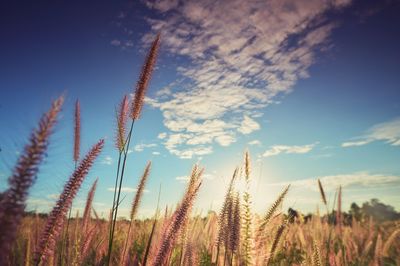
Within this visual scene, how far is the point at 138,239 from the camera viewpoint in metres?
7.25

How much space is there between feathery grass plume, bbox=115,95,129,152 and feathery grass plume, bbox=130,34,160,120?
0.08 metres

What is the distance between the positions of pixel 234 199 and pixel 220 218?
0.68ft

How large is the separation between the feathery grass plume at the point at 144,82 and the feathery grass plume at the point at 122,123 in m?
0.08

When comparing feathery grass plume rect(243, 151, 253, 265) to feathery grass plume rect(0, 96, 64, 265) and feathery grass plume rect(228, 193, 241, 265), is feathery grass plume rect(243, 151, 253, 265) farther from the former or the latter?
feathery grass plume rect(0, 96, 64, 265)

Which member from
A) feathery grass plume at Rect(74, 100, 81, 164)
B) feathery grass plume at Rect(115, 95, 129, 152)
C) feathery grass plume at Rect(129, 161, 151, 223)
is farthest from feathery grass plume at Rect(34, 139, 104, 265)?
feathery grass plume at Rect(74, 100, 81, 164)

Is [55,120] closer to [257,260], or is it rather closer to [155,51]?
[257,260]

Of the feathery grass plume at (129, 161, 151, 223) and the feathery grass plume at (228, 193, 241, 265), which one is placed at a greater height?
the feathery grass plume at (129, 161, 151, 223)

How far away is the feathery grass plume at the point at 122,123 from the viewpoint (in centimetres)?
298

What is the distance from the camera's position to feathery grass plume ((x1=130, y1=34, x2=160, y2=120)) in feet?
11.0

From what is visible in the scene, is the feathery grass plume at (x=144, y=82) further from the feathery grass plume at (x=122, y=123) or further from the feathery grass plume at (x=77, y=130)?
the feathery grass plume at (x=77, y=130)

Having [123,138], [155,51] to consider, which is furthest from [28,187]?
[155,51]

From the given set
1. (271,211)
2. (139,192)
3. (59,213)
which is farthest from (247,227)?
(59,213)

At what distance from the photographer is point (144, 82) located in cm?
334

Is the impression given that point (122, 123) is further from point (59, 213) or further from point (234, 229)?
point (59, 213)
